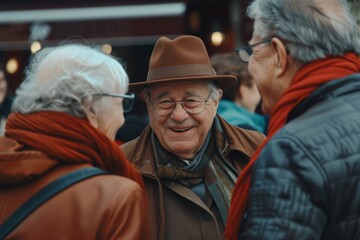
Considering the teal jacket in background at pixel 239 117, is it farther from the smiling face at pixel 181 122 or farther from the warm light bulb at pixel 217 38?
the warm light bulb at pixel 217 38

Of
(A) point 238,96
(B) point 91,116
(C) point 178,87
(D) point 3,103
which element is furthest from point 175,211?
(D) point 3,103

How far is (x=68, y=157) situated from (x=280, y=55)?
0.83 meters

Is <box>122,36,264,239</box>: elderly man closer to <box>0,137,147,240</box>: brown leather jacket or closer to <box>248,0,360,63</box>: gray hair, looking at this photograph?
<box>0,137,147,240</box>: brown leather jacket

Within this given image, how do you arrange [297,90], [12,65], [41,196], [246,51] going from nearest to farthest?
1. [297,90]
2. [41,196]
3. [246,51]
4. [12,65]

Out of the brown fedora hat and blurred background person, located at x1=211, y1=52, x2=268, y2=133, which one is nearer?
the brown fedora hat

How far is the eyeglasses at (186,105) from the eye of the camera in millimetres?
3781

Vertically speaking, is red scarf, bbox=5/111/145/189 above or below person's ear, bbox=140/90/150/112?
above

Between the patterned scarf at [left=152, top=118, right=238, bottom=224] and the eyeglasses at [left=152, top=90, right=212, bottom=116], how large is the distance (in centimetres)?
16

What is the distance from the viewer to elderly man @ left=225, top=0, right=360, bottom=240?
243 centimetres

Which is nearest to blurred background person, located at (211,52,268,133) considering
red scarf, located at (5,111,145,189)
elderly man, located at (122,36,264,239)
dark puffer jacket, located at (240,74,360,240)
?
elderly man, located at (122,36,264,239)

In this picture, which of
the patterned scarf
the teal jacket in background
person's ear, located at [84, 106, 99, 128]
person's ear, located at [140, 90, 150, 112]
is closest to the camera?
person's ear, located at [84, 106, 99, 128]

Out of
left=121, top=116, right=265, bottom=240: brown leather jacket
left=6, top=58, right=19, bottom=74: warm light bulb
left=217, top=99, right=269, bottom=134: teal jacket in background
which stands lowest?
left=6, top=58, right=19, bottom=74: warm light bulb

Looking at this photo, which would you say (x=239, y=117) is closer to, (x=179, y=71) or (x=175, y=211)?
(x=179, y=71)

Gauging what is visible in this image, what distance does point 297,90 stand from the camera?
2.57 m
